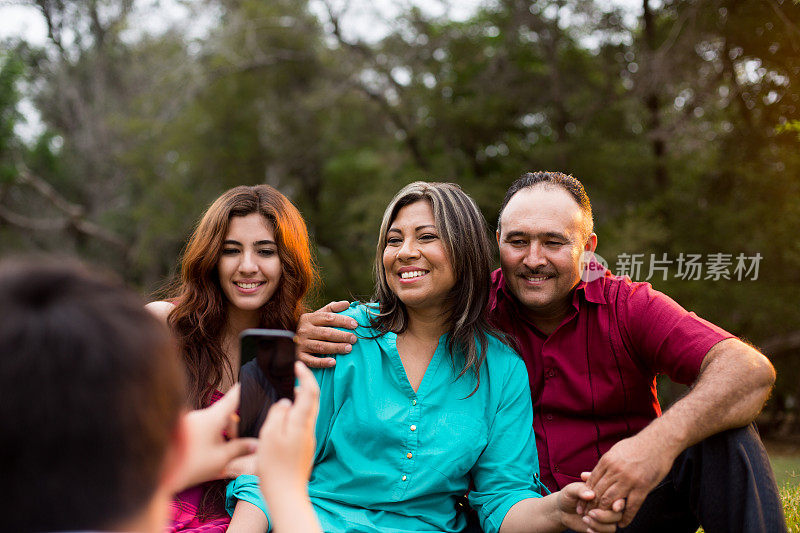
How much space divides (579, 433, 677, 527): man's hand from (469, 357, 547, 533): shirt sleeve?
1.06 feet

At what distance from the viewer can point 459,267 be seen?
9.60ft

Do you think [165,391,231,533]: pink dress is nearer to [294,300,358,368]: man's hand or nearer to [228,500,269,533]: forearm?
[228,500,269,533]: forearm

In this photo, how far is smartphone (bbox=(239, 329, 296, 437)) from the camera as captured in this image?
156 cm

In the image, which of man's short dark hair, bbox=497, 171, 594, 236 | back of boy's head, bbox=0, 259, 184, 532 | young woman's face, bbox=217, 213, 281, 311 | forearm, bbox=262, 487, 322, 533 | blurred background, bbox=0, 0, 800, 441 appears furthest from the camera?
blurred background, bbox=0, 0, 800, 441

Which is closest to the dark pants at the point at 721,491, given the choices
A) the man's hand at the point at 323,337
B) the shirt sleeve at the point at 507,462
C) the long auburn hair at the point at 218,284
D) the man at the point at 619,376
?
the man at the point at 619,376

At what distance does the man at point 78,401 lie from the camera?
1.00 metres

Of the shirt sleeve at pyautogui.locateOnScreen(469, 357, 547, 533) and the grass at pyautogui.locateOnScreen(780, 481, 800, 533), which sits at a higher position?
the shirt sleeve at pyautogui.locateOnScreen(469, 357, 547, 533)

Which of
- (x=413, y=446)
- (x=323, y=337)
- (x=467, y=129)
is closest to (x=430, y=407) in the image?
(x=413, y=446)

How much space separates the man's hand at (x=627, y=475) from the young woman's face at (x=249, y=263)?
6.17ft

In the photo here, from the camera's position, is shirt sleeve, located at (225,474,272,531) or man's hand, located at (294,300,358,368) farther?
man's hand, located at (294,300,358,368)

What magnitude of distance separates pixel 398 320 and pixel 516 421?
2.15 feet

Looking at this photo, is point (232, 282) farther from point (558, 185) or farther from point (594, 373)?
point (594, 373)

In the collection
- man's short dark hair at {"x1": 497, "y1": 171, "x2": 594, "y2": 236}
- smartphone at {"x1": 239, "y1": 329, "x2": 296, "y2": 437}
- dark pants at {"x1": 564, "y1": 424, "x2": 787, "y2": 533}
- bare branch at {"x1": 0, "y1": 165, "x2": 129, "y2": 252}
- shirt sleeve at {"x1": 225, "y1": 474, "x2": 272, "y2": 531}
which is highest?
bare branch at {"x1": 0, "y1": 165, "x2": 129, "y2": 252}

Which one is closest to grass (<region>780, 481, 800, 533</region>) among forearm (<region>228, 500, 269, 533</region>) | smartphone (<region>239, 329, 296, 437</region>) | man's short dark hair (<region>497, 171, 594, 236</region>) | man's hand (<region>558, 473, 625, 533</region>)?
man's hand (<region>558, 473, 625, 533</region>)
